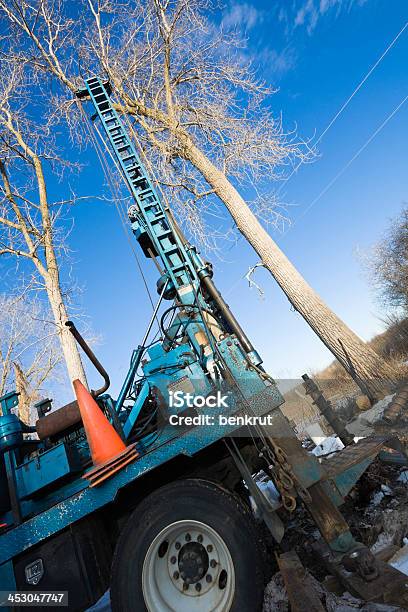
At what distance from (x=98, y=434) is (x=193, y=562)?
129 centimetres

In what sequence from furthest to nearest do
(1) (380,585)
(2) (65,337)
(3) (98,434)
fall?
(2) (65,337)
(3) (98,434)
(1) (380,585)

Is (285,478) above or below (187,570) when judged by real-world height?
above

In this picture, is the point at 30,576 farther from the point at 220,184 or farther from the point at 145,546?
the point at 220,184

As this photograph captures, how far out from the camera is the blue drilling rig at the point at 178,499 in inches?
103

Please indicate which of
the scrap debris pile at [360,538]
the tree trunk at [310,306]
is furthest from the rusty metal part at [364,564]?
the tree trunk at [310,306]

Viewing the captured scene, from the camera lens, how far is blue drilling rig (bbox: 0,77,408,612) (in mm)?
2609

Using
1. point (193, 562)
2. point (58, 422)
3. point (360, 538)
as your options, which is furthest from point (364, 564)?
point (58, 422)

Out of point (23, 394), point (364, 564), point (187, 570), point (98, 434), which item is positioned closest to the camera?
point (364, 564)

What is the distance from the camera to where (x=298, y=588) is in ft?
7.52

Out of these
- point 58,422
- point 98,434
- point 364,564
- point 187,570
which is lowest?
point 364,564

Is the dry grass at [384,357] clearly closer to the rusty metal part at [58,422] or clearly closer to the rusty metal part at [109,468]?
the rusty metal part at [58,422]

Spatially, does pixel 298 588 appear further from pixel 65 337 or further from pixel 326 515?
pixel 65 337

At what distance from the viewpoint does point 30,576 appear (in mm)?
2830

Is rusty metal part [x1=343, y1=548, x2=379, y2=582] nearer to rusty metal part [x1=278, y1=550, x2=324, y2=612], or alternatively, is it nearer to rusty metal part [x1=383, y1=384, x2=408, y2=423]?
rusty metal part [x1=278, y1=550, x2=324, y2=612]
